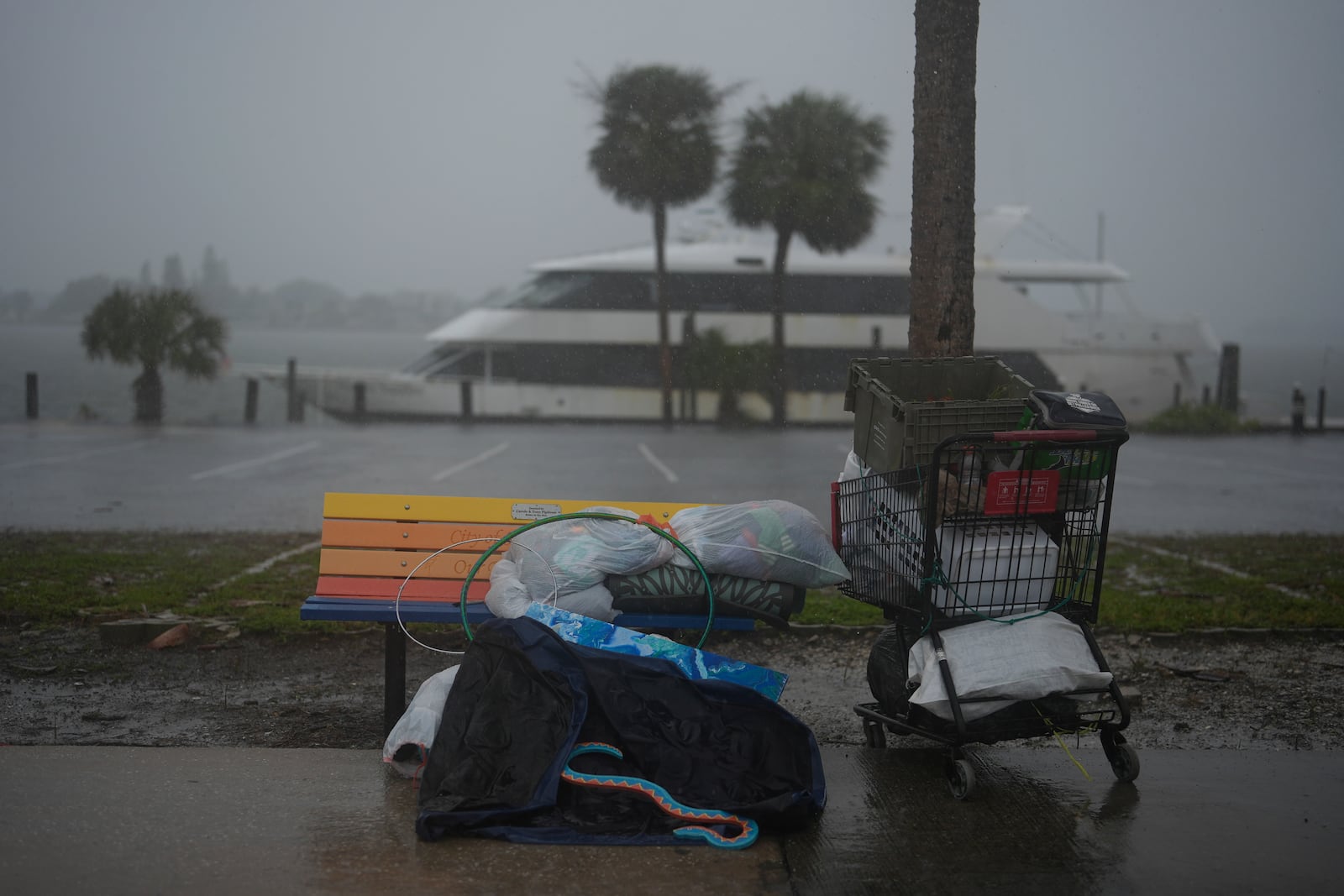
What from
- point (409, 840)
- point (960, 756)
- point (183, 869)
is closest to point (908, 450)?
point (960, 756)

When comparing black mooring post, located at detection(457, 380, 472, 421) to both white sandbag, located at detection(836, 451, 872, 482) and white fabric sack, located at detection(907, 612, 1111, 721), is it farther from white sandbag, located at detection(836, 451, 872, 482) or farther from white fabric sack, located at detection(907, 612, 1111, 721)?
white fabric sack, located at detection(907, 612, 1111, 721)

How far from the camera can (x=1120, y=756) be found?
3.57m

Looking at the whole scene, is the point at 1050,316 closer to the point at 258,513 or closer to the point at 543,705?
the point at 258,513

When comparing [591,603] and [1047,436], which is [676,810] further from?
[1047,436]

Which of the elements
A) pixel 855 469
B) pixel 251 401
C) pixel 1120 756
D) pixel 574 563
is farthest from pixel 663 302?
pixel 1120 756

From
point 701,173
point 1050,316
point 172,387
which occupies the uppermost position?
point 701,173

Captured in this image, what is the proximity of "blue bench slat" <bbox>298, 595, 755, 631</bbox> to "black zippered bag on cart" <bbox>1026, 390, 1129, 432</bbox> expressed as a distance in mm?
1206

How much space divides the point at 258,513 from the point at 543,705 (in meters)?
8.09

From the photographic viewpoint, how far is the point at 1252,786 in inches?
140

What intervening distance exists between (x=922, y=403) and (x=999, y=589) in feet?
2.10

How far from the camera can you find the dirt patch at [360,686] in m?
4.10

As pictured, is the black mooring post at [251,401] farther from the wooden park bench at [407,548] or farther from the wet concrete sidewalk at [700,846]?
the wet concrete sidewalk at [700,846]

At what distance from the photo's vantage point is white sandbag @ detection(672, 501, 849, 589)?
12.3 ft

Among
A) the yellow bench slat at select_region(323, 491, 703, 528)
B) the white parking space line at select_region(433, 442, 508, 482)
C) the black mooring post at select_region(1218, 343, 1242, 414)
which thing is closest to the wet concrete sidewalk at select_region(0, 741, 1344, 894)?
the yellow bench slat at select_region(323, 491, 703, 528)
